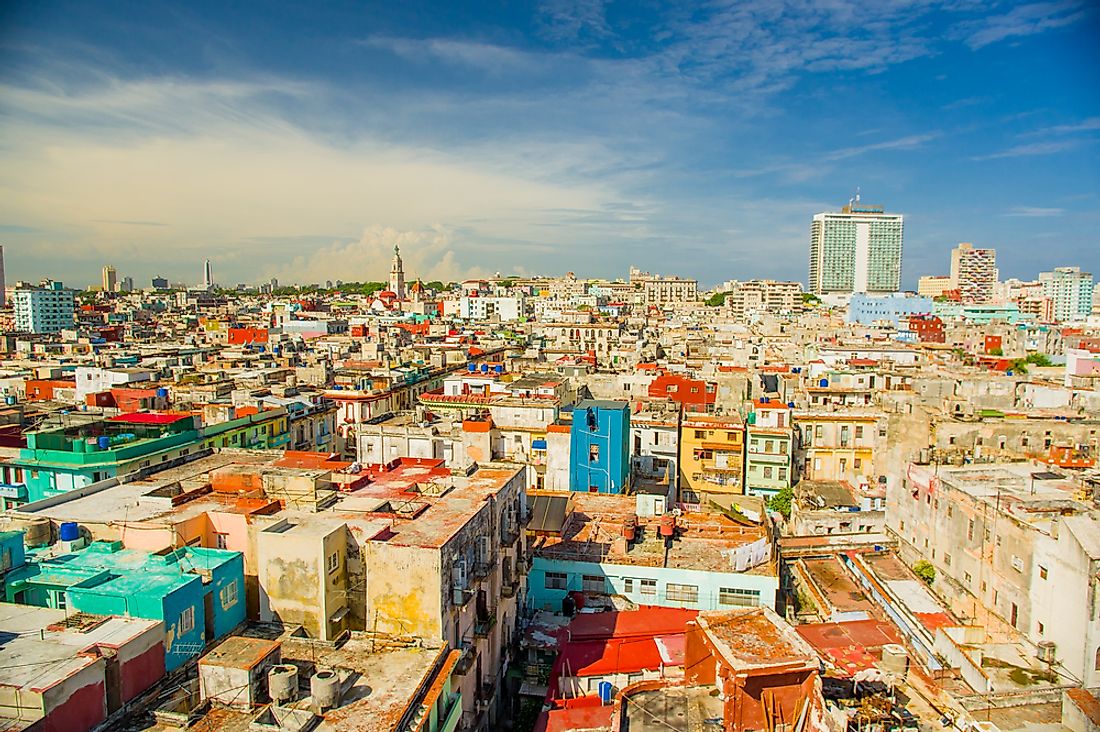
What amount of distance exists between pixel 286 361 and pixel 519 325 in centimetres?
4709

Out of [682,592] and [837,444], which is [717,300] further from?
Result: [682,592]

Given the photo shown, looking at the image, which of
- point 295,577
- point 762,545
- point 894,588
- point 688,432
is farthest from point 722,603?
point 688,432

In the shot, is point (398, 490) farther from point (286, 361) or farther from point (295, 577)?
point (286, 361)

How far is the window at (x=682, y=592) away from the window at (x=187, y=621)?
11.8 metres

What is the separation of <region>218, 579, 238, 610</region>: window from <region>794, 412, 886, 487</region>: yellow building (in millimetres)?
28044

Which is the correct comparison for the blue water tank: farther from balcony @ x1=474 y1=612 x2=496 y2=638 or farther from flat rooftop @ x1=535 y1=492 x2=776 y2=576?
flat rooftop @ x1=535 y1=492 x2=776 y2=576

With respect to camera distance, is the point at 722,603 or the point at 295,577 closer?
the point at 295,577

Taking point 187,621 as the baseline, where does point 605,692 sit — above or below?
below

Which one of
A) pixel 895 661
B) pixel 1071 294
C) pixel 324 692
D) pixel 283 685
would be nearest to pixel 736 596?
pixel 895 661

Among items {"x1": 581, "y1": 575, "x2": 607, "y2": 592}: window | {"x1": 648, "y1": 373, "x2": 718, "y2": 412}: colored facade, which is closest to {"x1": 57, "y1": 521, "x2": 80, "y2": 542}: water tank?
{"x1": 581, "y1": 575, "x2": 607, "y2": 592}: window

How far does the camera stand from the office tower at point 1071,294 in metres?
151

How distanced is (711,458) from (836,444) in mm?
6697

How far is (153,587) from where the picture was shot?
42.6ft

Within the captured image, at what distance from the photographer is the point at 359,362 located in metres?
55.7
